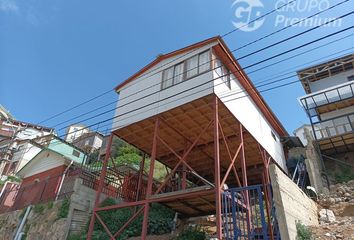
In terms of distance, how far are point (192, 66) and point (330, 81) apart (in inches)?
609

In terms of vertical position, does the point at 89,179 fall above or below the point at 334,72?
below

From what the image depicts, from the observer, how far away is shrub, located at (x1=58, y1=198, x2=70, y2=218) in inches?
545

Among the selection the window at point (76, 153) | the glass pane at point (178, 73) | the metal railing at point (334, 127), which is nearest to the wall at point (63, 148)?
the window at point (76, 153)

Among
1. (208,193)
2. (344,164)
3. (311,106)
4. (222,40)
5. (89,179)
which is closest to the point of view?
(208,193)

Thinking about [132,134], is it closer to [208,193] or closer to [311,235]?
[208,193]

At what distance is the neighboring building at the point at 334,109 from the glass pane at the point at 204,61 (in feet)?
27.5

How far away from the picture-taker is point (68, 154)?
80.9ft

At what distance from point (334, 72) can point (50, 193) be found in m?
22.6

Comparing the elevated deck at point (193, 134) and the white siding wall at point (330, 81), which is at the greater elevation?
the white siding wall at point (330, 81)

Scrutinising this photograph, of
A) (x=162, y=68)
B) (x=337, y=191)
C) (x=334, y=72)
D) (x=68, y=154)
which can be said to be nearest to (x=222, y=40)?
(x=162, y=68)

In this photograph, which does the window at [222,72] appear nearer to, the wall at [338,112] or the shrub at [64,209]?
the shrub at [64,209]

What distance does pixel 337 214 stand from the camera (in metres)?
12.7

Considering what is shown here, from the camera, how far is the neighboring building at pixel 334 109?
18672 millimetres

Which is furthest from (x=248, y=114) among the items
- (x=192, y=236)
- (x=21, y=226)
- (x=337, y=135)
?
(x=21, y=226)
